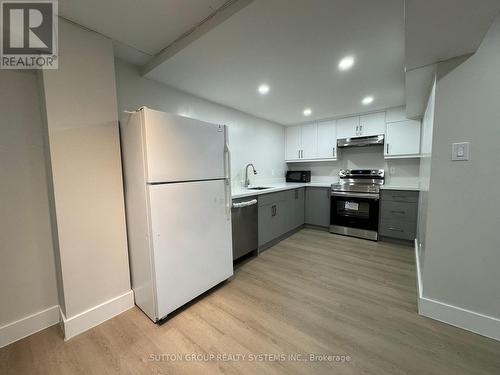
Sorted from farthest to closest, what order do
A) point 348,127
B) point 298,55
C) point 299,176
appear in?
point 299,176 → point 348,127 → point 298,55

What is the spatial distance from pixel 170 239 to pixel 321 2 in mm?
1897

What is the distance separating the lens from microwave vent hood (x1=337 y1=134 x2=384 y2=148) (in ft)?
11.2

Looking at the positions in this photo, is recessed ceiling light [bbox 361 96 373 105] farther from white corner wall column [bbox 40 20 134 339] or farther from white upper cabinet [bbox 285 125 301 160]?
white corner wall column [bbox 40 20 134 339]

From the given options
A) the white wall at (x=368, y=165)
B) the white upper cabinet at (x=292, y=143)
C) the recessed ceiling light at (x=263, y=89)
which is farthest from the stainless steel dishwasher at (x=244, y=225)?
the white wall at (x=368, y=165)

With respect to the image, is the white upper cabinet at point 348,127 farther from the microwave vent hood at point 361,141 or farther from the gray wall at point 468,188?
the gray wall at point 468,188

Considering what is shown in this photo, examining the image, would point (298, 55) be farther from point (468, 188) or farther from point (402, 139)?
point (402, 139)

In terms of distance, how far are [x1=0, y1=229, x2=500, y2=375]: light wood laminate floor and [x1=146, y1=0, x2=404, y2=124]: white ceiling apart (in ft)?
7.18

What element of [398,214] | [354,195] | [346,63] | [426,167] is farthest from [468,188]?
[354,195]

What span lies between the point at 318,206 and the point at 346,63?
2.47 metres

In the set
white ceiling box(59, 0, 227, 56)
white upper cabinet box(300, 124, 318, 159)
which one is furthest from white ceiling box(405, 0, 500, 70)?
white upper cabinet box(300, 124, 318, 159)

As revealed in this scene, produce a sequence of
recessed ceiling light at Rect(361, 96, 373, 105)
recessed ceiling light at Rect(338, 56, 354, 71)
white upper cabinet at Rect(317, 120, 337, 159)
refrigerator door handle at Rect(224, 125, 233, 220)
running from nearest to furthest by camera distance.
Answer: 1. recessed ceiling light at Rect(338, 56, 354, 71)
2. refrigerator door handle at Rect(224, 125, 233, 220)
3. recessed ceiling light at Rect(361, 96, 373, 105)
4. white upper cabinet at Rect(317, 120, 337, 159)

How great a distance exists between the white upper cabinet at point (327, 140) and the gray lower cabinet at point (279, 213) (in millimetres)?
891

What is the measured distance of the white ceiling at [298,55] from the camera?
1.30 meters

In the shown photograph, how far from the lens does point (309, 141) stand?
13.9 feet
